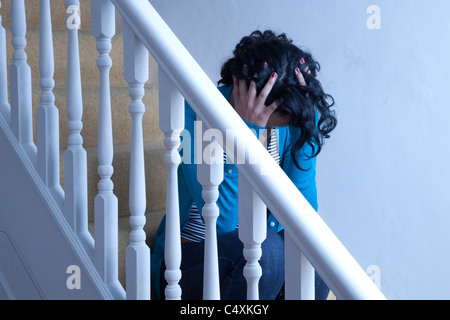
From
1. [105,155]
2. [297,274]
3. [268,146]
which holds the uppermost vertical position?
[268,146]

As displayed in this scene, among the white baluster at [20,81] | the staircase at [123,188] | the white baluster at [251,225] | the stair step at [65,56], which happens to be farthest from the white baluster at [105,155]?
the stair step at [65,56]

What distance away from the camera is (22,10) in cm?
143

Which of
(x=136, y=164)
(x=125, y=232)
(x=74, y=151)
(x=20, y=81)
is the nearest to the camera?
(x=136, y=164)

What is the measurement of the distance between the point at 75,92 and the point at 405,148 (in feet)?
6.04

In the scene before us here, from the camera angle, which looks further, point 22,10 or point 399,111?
point 399,111

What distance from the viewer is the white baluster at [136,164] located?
1186mm

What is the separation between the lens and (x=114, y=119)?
72.5 inches

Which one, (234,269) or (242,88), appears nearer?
(234,269)

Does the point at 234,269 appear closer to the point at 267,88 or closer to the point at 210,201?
the point at 210,201

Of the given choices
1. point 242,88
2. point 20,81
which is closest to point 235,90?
point 242,88

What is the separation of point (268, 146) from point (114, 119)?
51 centimetres

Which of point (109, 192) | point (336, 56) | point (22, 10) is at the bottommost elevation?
point (109, 192)
